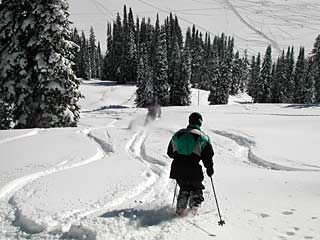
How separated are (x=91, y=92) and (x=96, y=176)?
225ft

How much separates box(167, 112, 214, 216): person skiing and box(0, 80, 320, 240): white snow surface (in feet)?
0.93

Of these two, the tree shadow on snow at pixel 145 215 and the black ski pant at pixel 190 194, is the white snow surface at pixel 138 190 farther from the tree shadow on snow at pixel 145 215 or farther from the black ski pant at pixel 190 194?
the black ski pant at pixel 190 194

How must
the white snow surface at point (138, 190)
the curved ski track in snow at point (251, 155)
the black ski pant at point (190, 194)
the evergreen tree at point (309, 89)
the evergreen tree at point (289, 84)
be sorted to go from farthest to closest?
the evergreen tree at point (289, 84)
the evergreen tree at point (309, 89)
the curved ski track in snow at point (251, 155)
the black ski pant at point (190, 194)
the white snow surface at point (138, 190)

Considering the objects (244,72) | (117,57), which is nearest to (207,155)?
(117,57)

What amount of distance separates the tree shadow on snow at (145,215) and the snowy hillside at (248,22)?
145 meters

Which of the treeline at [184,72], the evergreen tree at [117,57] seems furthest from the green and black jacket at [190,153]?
the evergreen tree at [117,57]

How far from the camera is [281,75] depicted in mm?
80125

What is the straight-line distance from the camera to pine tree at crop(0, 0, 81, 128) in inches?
627

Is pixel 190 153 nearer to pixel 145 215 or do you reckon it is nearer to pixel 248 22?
pixel 145 215

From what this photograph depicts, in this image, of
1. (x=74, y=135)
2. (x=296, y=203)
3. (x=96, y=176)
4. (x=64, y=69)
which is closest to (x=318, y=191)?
(x=296, y=203)

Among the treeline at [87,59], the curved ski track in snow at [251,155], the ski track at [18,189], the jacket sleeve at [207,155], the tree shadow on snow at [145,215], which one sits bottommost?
the curved ski track in snow at [251,155]

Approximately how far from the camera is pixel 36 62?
53.2ft

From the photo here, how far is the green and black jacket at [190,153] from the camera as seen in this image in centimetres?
555

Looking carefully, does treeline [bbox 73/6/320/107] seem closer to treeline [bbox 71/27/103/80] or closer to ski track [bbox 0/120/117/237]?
treeline [bbox 71/27/103/80]
